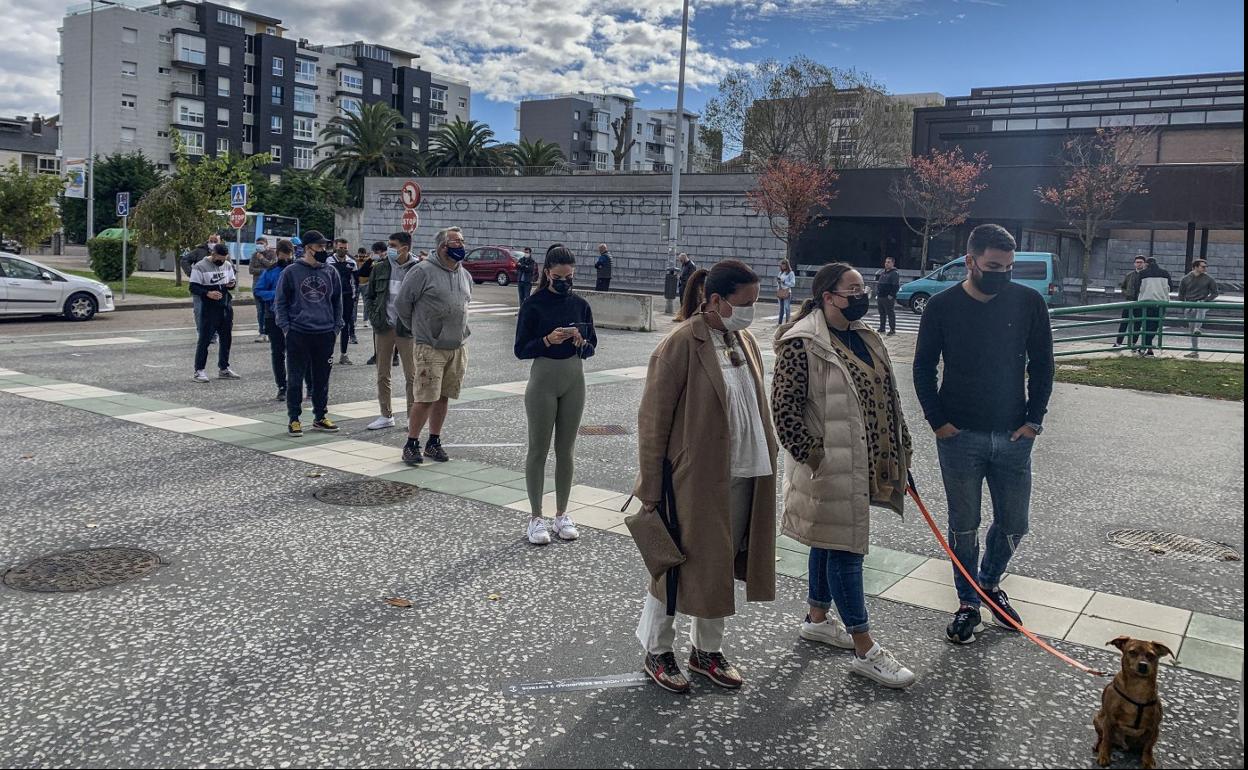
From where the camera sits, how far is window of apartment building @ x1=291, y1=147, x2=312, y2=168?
92625mm

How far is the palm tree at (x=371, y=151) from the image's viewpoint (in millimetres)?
61906

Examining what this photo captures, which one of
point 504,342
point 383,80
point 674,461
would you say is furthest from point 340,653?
point 383,80

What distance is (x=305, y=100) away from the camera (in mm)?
93125

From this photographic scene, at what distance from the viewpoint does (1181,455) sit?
947 centimetres

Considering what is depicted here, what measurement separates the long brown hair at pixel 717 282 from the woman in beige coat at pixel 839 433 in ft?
1.19

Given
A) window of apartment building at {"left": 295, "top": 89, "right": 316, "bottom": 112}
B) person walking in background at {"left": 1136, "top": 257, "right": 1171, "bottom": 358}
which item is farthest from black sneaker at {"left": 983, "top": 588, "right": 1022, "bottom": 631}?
window of apartment building at {"left": 295, "top": 89, "right": 316, "bottom": 112}

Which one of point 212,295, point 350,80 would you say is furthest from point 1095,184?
point 350,80

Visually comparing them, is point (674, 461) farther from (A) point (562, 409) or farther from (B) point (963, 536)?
(A) point (562, 409)

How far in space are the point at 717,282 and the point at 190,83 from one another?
92899 millimetres

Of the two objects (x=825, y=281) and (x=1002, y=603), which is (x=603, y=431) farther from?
(x=825, y=281)

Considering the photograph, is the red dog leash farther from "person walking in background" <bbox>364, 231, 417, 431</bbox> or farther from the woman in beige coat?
"person walking in background" <bbox>364, 231, 417, 431</bbox>

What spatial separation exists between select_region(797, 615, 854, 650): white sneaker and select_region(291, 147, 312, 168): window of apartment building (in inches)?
3766

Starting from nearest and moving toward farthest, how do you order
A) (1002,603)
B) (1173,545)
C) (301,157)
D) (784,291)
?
1. (1002,603)
2. (1173,545)
3. (784,291)
4. (301,157)

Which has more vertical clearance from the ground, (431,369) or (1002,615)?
(431,369)
